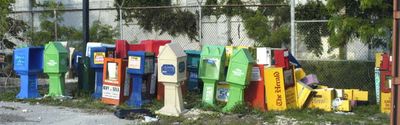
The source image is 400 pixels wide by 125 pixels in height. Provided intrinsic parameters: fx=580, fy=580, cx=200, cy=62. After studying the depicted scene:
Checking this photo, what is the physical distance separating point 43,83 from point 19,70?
3.57 m

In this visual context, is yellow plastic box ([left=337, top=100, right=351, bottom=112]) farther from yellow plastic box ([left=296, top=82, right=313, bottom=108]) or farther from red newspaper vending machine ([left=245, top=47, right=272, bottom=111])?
red newspaper vending machine ([left=245, top=47, right=272, bottom=111])

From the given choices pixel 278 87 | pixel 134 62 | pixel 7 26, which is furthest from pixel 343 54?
pixel 7 26

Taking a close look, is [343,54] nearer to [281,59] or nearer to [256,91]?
[281,59]

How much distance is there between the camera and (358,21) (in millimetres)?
11047

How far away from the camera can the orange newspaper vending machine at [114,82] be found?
35.6 ft

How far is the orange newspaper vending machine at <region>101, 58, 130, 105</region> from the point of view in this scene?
10836 mm

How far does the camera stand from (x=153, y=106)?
35.2 ft

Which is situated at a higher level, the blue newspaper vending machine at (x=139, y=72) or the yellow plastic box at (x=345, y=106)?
the blue newspaper vending machine at (x=139, y=72)

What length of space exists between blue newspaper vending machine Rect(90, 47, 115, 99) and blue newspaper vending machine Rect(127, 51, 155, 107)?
3.42ft

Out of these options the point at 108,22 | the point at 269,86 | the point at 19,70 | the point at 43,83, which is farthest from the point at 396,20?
the point at 108,22

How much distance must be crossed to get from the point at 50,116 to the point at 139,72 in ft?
5.74

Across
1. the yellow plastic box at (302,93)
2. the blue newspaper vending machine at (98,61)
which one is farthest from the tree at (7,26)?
the yellow plastic box at (302,93)

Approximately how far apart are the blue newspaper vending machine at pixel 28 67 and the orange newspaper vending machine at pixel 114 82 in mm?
1771

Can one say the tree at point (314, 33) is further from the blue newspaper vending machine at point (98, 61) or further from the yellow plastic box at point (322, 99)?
the blue newspaper vending machine at point (98, 61)
